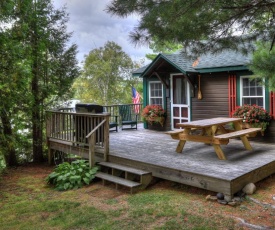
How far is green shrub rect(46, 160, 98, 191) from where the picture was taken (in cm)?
527

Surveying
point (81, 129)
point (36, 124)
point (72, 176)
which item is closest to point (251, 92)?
point (81, 129)

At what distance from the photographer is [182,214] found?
3.55 meters

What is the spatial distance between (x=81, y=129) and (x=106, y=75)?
11.7 meters

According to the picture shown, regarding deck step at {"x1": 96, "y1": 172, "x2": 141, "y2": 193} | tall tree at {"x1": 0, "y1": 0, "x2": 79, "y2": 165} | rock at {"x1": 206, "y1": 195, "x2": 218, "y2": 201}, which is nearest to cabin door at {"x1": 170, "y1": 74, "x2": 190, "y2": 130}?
tall tree at {"x1": 0, "y1": 0, "x2": 79, "y2": 165}

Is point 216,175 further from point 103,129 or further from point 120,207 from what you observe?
point 103,129

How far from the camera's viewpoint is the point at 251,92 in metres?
7.07

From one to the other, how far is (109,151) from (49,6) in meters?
4.29

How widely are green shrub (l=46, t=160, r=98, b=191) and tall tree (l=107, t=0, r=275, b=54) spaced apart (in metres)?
3.03

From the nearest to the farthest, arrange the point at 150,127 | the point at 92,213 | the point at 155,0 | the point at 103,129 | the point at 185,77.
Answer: the point at 155,0
the point at 92,213
the point at 103,129
the point at 185,77
the point at 150,127

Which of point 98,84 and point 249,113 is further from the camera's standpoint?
point 98,84

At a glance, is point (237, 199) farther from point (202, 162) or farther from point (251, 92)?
point (251, 92)

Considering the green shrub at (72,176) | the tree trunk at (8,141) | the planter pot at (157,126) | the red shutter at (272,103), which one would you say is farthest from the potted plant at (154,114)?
the tree trunk at (8,141)

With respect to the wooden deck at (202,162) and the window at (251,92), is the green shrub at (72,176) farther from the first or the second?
the window at (251,92)

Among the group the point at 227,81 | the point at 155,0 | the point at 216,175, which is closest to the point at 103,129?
the point at 216,175
